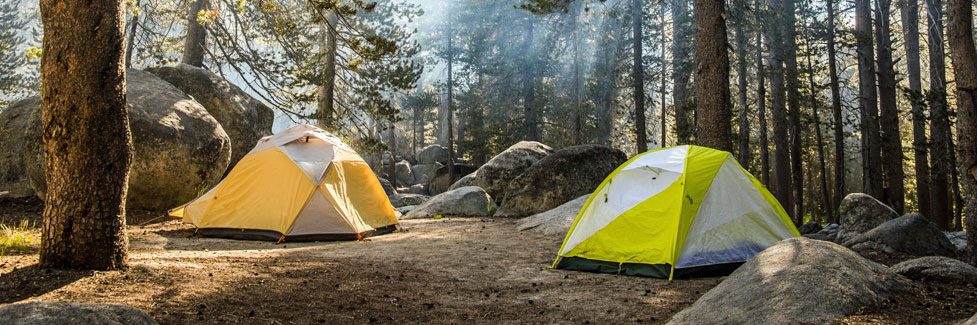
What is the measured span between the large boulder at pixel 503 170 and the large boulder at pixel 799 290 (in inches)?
472

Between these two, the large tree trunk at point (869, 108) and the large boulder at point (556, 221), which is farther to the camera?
the large tree trunk at point (869, 108)

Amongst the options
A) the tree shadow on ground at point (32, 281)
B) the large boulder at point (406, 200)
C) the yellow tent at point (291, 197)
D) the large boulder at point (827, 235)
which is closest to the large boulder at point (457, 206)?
the yellow tent at point (291, 197)

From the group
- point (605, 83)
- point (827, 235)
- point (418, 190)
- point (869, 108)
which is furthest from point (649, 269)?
point (418, 190)

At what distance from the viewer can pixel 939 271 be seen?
4.61 meters

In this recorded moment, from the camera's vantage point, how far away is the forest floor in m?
4.06

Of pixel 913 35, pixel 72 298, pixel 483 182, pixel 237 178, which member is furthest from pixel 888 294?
pixel 913 35

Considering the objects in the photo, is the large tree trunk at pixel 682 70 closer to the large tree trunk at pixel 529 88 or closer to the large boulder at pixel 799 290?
the large tree trunk at pixel 529 88

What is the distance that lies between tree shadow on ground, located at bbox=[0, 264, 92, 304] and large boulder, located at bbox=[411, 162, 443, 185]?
105 ft

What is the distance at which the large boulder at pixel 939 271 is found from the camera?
4.52m

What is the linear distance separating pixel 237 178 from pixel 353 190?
1947 millimetres

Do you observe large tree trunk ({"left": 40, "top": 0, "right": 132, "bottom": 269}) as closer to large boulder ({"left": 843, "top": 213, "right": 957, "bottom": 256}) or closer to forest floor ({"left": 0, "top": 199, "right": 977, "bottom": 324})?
forest floor ({"left": 0, "top": 199, "right": 977, "bottom": 324})

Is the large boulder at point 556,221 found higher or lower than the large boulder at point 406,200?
lower

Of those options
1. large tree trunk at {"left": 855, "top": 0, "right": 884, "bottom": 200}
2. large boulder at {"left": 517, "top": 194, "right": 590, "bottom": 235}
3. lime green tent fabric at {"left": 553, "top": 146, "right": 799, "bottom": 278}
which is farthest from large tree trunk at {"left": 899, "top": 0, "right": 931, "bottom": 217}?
lime green tent fabric at {"left": 553, "top": 146, "right": 799, "bottom": 278}

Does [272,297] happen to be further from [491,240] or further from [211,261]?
[491,240]
